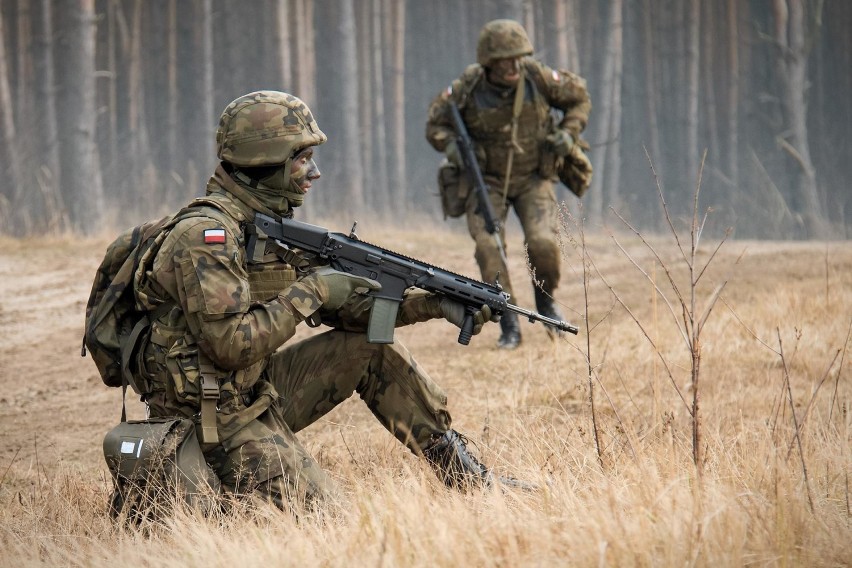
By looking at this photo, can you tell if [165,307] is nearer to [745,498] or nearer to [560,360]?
[745,498]

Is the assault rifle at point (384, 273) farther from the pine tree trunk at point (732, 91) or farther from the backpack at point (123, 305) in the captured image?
the pine tree trunk at point (732, 91)

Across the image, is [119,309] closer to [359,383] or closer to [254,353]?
[254,353]

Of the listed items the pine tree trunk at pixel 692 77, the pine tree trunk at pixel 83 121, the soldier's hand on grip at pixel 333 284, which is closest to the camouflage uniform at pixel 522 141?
the soldier's hand on grip at pixel 333 284

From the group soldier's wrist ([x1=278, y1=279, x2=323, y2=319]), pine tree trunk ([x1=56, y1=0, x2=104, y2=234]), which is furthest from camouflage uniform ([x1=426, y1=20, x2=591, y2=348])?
pine tree trunk ([x1=56, y1=0, x2=104, y2=234])

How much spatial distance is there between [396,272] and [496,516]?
1.18 meters

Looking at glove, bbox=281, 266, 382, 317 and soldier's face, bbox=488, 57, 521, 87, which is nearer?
glove, bbox=281, 266, 382, 317

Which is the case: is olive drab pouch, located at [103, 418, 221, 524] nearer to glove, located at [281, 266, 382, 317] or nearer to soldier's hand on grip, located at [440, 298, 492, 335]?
glove, located at [281, 266, 382, 317]

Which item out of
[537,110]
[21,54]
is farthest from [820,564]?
[21,54]

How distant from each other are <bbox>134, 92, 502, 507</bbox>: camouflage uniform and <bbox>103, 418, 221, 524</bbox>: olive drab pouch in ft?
0.28

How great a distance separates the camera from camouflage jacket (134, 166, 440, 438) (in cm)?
334

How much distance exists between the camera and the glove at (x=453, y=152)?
7156 mm

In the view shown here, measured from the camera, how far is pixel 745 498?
3025 millimetres

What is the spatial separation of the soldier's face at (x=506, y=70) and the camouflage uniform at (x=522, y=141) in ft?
0.19

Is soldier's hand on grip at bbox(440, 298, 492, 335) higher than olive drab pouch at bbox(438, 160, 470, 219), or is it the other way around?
olive drab pouch at bbox(438, 160, 470, 219)
